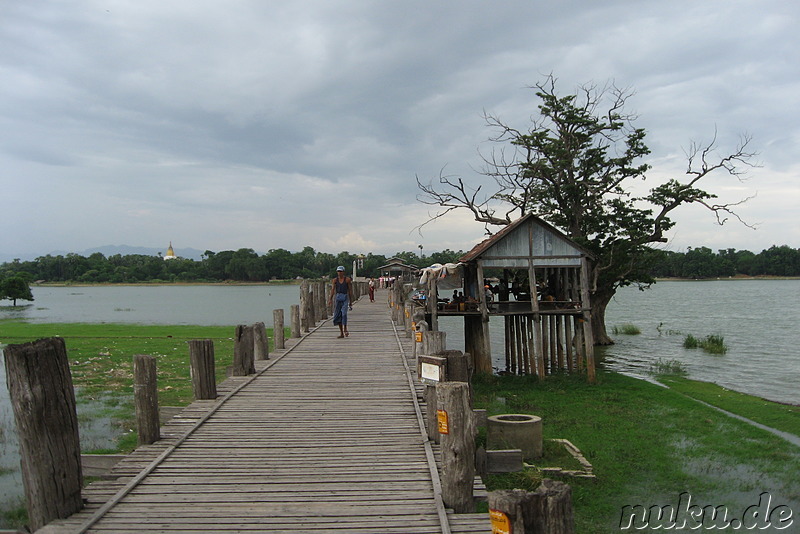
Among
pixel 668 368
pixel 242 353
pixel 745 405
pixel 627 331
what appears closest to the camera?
pixel 242 353

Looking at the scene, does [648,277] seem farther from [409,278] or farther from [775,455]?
[409,278]

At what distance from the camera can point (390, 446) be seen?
7.04 m

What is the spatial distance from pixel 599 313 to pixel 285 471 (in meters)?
26.8

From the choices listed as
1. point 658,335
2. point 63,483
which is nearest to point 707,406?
point 63,483

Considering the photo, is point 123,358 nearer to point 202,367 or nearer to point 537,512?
point 202,367

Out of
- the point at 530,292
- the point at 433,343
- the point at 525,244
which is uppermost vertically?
the point at 525,244

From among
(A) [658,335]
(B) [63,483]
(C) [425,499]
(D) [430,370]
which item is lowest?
(A) [658,335]

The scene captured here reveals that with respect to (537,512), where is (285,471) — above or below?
below

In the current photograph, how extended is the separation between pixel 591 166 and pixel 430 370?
77.4ft

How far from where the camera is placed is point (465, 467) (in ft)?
18.4

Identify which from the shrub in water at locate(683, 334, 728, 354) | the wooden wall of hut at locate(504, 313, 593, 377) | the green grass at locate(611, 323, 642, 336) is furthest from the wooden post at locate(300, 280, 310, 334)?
the green grass at locate(611, 323, 642, 336)

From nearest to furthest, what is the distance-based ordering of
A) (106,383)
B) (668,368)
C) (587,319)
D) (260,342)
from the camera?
(260,342) < (106,383) < (587,319) < (668,368)

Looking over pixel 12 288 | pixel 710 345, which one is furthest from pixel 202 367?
pixel 12 288

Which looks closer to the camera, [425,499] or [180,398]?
[425,499]
